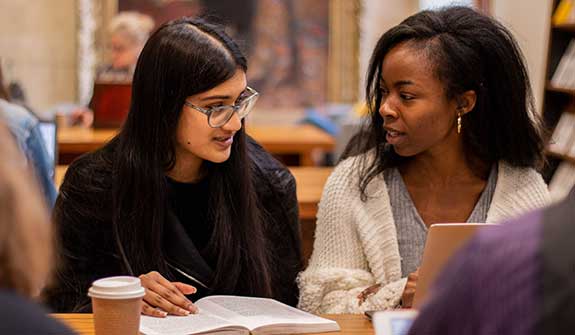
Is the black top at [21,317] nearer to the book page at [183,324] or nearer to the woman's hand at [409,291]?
the book page at [183,324]

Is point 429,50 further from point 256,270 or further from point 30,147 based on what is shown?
point 30,147

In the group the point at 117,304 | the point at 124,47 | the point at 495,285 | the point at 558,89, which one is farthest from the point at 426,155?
the point at 124,47

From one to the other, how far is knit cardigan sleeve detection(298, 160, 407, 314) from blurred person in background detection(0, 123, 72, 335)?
1423 millimetres

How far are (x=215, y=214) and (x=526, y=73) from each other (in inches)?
35.3

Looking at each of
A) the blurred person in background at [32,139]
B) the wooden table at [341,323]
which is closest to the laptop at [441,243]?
the wooden table at [341,323]

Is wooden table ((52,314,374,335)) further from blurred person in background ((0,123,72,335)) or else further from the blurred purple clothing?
the blurred purple clothing

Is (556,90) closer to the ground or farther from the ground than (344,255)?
closer to the ground

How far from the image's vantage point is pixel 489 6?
8.84 metres

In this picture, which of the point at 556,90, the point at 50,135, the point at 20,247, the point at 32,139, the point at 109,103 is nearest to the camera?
the point at 20,247

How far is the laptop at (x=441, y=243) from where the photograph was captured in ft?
5.58

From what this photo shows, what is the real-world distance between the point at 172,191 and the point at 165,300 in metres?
0.51

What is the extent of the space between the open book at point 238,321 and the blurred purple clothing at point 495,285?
41.8 inches

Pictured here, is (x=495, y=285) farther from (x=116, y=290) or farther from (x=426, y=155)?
(x=426, y=155)

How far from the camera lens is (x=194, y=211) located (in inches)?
97.9
